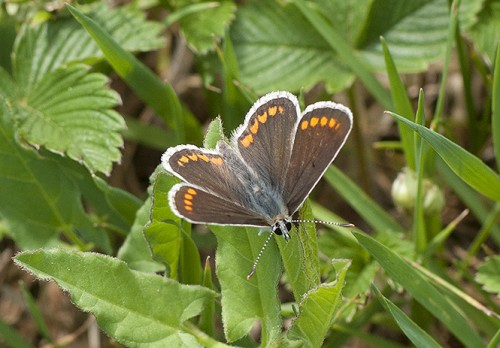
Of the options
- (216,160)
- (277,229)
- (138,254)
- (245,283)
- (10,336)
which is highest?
(216,160)

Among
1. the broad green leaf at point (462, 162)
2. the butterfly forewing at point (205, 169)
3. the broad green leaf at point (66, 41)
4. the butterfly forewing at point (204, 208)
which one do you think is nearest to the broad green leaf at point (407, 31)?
the broad green leaf at point (462, 162)

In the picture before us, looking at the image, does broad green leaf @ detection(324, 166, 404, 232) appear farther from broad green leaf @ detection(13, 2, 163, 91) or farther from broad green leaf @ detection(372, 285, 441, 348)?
broad green leaf @ detection(13, 2, 163, 91)

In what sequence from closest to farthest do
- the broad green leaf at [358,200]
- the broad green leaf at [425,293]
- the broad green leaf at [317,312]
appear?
the broad green leaf at [317,312] → the broad green leaf at [425,293] → the broad green leaf at [358,200]

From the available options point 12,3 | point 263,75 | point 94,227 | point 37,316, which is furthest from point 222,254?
point 12,3

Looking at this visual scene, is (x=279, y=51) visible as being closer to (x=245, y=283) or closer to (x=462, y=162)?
(x=462, y=162)

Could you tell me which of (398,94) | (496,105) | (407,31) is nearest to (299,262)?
(398,94)

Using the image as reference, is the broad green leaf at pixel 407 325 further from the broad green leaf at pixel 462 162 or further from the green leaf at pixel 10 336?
the green leaf at pixel 10 336
